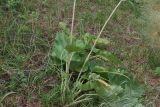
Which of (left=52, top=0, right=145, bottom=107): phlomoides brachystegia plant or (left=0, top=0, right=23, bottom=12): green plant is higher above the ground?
(left=0, top=0, right=23, bottom=12): green plant

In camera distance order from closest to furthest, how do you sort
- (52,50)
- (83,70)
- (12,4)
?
(83,70) < (52,50) < (12,4)

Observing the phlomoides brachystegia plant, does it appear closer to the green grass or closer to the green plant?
the green grass

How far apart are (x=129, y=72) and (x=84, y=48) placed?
0.53m

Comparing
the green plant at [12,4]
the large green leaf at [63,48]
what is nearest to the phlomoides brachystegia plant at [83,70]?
the large green leaf at [63,48]

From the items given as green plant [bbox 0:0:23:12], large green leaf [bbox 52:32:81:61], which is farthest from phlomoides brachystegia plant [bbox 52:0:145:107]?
green plant [bbox 0:0:23:12]

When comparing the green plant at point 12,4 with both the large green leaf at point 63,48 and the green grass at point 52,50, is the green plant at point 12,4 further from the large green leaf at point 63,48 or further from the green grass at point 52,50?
the large green leaf at point 63,48

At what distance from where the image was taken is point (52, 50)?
12.2ft

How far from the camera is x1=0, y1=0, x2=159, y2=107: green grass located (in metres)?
3.28

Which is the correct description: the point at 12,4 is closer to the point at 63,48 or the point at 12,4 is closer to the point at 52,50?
the point at 52,50

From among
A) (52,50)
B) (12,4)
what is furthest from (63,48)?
(12,4)

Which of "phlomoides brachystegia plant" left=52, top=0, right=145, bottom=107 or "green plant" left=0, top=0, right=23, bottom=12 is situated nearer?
"phlomoides brachystegia plant" left=52, top=0, right=145, bottom=107

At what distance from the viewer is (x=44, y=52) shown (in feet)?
12.4

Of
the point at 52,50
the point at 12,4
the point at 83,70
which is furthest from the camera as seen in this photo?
the point at 12,4

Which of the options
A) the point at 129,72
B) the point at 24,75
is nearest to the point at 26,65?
the point at 24,75
